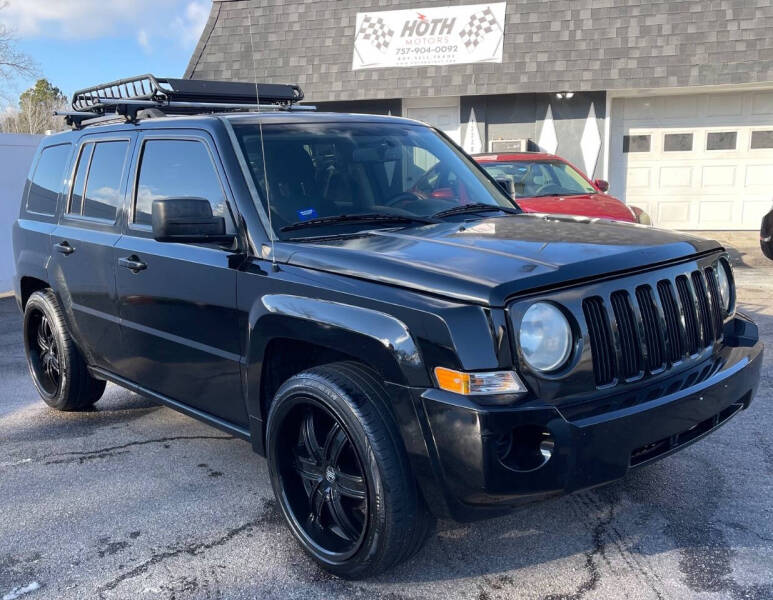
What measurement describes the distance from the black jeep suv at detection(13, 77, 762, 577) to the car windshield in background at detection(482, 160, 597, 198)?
523 cm

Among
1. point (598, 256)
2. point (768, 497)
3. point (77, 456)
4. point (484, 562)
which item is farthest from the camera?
point (77, 456)

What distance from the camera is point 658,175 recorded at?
15430 mm

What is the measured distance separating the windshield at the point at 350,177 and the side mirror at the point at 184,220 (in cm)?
28

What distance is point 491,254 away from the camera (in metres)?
2.90

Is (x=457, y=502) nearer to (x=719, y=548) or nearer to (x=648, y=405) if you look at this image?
(x=648, y=405)

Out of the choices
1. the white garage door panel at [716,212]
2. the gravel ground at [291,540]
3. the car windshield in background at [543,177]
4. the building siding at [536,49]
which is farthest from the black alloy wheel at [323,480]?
the white garage door panel at [716,212]

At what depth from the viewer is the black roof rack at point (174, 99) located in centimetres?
446

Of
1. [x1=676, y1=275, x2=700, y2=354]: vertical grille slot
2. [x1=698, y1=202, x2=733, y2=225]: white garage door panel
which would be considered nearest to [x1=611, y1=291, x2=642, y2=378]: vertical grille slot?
[x1=676, y1=275, x2=700, y2=354]: vertical grille slot

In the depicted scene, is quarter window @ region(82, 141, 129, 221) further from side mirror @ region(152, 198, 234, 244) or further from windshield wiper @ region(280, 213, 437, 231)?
windshield wiper @ region(280, 213, 437, 231)

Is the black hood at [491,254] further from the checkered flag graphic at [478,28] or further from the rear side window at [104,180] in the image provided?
the checkered flag graphic at [478,28]

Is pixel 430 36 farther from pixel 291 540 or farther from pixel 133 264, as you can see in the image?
pixel 291 540

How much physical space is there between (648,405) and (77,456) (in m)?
3.34

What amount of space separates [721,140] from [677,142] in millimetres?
814

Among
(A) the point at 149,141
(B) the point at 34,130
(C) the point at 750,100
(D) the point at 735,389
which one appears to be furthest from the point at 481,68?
(B) the point at 34,130
